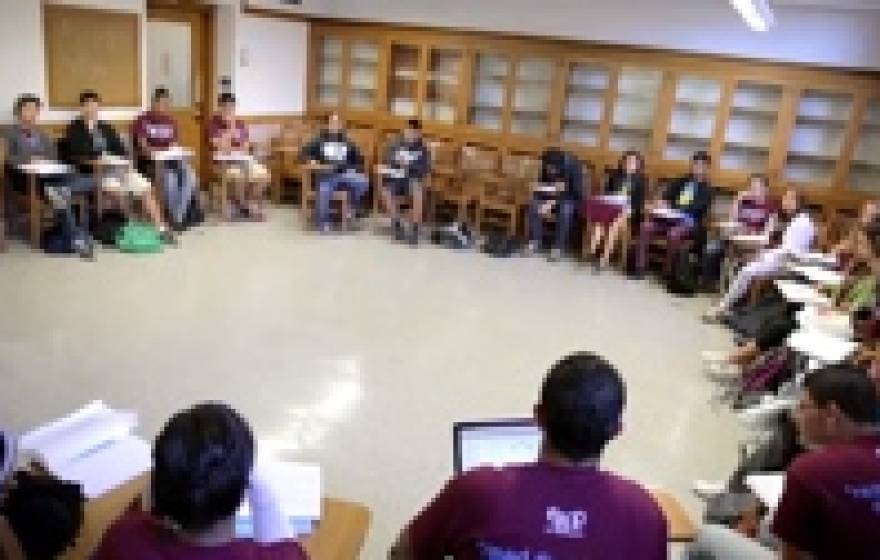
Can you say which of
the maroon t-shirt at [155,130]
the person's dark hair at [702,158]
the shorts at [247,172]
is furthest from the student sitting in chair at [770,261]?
the maroon t-shirt at [155,130]

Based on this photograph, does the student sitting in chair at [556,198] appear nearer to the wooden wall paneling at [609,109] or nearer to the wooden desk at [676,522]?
the wooden wall paneling at [609,109]

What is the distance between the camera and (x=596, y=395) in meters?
1.28

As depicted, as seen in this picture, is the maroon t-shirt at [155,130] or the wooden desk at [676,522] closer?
the wooden desk at [676,522]

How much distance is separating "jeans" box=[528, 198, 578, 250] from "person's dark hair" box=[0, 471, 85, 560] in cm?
609

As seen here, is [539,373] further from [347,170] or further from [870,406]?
[347,170]

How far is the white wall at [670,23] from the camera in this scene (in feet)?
22.6

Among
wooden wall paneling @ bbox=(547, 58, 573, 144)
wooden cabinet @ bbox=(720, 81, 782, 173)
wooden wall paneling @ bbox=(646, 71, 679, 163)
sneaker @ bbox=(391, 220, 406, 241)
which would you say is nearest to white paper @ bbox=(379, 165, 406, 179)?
sneaker @ bbox=(391, 220, 406, 241)

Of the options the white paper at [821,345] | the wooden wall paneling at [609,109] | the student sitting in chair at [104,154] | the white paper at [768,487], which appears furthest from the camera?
the wooden wall paneling at [609,109]

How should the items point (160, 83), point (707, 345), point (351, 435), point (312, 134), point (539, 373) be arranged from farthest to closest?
point (312, 134)
point (160, 83)
point (707, 345)
point (539, 373)
point (351, 435)

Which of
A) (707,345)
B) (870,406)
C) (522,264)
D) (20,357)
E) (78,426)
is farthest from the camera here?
(522,264)

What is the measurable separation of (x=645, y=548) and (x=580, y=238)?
259 inches

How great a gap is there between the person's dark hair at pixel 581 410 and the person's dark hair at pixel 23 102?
5591 millimetres

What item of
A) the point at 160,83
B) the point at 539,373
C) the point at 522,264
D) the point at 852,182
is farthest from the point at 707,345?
the point at 160,83

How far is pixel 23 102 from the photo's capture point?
5617mm
